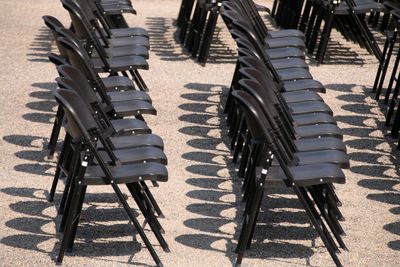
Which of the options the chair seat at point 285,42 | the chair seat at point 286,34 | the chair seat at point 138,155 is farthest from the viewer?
the chair seat at point 286,34

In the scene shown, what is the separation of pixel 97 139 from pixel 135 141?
2.52 ft

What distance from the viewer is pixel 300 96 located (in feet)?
36.6

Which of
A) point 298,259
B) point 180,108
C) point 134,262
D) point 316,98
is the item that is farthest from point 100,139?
point 180,108

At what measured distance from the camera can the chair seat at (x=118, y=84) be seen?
11.5m

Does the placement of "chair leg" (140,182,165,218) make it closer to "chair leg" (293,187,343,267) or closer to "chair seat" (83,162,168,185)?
"chair seat" (83,162,168,185)

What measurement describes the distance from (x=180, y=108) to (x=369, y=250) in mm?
4218

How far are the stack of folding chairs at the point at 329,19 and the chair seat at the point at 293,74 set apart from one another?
8.56 ft

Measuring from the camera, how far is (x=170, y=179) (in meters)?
10.8

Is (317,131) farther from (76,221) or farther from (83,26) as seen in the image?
(83,26)

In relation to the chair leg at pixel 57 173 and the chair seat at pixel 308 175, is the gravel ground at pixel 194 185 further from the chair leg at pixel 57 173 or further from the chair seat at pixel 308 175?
the chair seat at pixel 308 175

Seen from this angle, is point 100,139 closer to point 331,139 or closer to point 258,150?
point 258,150

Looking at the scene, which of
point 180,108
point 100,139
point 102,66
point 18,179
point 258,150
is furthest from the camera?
point 180,108

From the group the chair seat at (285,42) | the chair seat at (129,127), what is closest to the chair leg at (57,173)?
the chair seat at (129,127)

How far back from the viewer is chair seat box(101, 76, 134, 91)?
37.6ft
